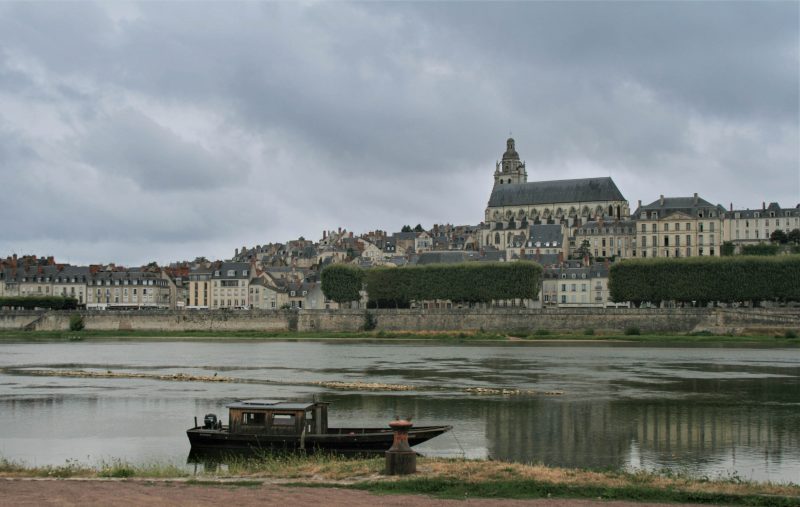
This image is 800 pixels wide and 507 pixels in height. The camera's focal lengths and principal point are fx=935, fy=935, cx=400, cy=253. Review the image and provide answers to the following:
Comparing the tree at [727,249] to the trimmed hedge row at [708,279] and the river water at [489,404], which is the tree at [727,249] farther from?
the river water at [489,404]

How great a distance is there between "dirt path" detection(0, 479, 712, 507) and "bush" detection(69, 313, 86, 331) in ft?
232

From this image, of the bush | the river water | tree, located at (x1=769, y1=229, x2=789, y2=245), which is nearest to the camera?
the river water

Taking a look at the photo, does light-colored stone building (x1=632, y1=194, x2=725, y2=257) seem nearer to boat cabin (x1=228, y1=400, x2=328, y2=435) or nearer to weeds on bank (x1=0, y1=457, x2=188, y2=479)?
boat cabin (x1=228, y1=400, x2=328, y2=435)

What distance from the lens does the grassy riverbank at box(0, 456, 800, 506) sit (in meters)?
13.0

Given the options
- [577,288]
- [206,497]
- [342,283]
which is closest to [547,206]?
[577,288]

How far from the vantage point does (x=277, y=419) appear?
19.1 meters

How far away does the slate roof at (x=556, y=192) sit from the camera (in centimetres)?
12362

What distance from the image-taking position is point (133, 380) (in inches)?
1439

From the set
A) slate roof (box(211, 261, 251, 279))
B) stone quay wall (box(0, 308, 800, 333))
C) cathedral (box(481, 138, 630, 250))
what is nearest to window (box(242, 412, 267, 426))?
stone quay wall (box(0, 308, 800, 333))

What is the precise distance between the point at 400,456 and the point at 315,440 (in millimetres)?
4419

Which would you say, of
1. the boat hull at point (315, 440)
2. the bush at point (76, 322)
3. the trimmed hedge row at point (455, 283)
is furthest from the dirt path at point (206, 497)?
the bush at point (76, 322)

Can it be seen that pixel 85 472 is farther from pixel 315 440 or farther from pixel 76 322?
pixel 76 322

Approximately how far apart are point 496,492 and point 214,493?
3.93 meters

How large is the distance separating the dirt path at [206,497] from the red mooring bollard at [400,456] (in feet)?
3.88
